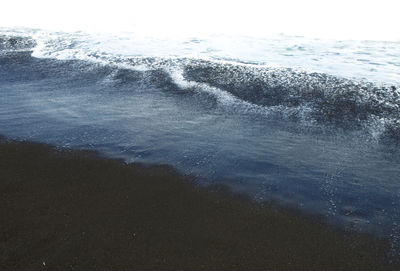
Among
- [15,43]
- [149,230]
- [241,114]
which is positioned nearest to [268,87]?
[241,114]

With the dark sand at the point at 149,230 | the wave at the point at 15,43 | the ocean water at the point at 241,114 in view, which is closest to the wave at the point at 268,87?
the ocean water at the point at 241,114

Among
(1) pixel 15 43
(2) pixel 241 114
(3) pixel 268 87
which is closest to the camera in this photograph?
(2) pixel 241 114

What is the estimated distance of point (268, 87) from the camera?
8414 millimetres

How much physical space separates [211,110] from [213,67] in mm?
2715

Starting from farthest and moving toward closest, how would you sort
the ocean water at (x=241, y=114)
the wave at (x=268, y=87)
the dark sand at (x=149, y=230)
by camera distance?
the wave at (x=268, y=87) < the ocean water at (x=241, y=114) < the dark sand at (x=149, y=230)

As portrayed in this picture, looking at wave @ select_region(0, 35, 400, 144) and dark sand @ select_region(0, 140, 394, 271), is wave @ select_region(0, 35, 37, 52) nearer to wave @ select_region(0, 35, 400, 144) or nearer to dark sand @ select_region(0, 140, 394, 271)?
wave @ select_region(0, 35, 400, 144)

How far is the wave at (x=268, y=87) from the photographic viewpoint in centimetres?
700

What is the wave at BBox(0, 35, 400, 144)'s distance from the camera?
7.00 metres

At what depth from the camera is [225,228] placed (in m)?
3.77

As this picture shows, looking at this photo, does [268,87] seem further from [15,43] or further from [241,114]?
[15,43]

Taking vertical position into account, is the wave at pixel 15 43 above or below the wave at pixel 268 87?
above

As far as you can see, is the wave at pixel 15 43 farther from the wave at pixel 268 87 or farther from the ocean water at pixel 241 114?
the wave at pixel 268 87

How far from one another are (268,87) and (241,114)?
1.55 meters

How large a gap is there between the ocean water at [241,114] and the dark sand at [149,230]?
1.35 feet
